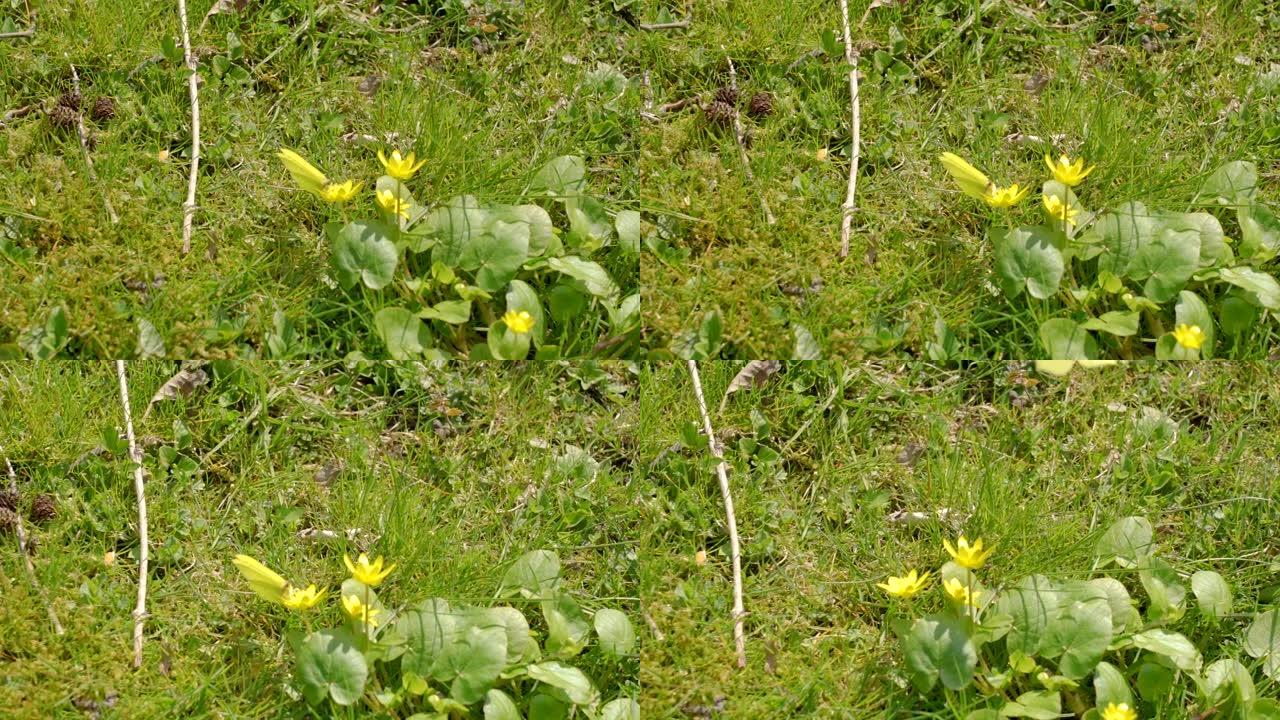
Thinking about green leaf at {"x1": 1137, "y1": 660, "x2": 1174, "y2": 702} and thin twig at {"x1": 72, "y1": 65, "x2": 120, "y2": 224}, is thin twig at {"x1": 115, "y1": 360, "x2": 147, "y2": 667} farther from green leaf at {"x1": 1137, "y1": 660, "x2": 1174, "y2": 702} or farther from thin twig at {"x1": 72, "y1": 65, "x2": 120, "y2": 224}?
green leaf at {"x1": 1137, "y1": 660, "x2": 1174, "y2": 702}

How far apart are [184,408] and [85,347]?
0.29 meters

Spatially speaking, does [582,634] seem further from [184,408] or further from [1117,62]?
[1117,62]

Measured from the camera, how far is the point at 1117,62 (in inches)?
135

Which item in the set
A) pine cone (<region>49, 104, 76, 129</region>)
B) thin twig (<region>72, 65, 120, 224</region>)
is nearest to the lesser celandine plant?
thin twig (<region>72, 65, 120, 224</region>)

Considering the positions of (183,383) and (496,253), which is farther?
(183,383)

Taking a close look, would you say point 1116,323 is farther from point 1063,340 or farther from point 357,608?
point 357,608

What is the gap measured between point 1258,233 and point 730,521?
1.58m

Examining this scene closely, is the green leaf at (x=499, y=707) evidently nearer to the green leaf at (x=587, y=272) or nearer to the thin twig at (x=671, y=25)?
the green leaf at (x=587, y=272)

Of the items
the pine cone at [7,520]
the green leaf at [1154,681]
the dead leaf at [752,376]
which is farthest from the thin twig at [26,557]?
the green leaf at [1154,681]

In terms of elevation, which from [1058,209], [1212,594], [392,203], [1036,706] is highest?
[392,203]

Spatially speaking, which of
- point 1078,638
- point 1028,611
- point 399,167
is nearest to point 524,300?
point 399,167

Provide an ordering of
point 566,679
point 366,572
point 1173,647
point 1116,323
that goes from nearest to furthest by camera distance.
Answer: point 366,572
point 566,679
point 1173,647
point 1116,323

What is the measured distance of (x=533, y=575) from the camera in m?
2.97

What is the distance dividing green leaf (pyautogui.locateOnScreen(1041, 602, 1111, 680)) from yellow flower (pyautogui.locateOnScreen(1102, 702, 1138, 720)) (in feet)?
0.31
